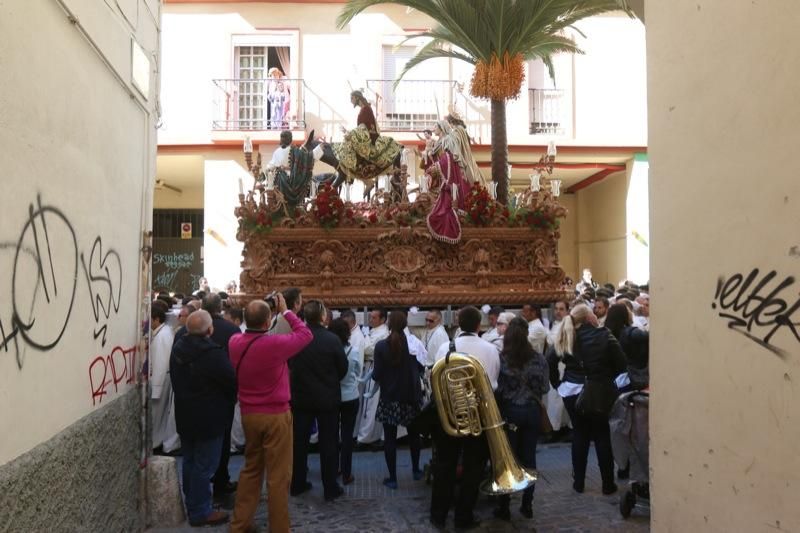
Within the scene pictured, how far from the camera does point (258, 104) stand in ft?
54.4

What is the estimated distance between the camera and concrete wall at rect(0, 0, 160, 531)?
304cm

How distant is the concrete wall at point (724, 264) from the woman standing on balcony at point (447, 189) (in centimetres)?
504

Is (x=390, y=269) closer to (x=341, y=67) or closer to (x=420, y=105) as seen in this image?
(x=420, y=105)

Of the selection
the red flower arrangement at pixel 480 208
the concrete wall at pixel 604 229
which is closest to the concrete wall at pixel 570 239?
the concrete wall at pixel 604 229

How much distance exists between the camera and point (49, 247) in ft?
11.2

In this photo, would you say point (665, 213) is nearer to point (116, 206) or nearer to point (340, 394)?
point (340, 394)

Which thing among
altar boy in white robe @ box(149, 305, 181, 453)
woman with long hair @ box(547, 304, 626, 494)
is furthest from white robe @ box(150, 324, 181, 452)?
woman with long hair @ box(547, 304, 626, 494)

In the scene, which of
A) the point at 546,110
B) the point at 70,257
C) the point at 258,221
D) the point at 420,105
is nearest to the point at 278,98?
the point at 420,105

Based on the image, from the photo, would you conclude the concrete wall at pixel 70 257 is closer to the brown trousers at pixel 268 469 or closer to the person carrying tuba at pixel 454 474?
the brown trousers at pixel 268 469

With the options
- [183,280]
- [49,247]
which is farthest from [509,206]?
[183,280]

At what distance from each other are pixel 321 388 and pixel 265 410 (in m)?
1.05

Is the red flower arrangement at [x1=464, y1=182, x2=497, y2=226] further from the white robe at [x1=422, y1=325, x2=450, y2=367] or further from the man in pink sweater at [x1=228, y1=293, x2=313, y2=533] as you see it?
the man in pink sweater at [x1=228, y1=293, x2=313, y2=533]

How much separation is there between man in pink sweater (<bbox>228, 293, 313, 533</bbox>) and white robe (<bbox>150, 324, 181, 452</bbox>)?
6.46 ft

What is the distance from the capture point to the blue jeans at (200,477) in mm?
5121
